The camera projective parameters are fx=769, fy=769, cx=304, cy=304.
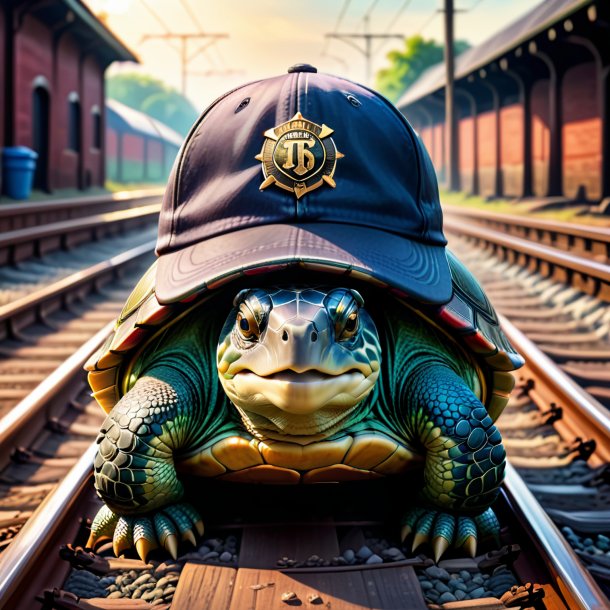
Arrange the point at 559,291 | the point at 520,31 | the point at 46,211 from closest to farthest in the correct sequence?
1. the point at 559,291
2. the point at 46,211
3. the point at 520,31

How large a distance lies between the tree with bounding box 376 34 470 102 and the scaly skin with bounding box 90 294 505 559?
59.1 meters

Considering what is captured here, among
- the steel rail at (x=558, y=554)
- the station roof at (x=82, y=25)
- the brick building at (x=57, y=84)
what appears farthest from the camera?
the station roof at (x=82, y=25)

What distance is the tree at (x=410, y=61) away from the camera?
5969 cm

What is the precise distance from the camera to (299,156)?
8.44ft

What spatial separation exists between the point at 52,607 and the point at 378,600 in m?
0.90

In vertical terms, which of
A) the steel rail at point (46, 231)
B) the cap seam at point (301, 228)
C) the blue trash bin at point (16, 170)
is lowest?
the cap seam at point (301, 228)

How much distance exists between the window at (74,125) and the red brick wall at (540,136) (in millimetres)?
13690

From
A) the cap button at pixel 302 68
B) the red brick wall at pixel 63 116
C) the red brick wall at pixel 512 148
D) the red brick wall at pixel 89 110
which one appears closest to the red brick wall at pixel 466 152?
the red brick wall at pixel 512 148

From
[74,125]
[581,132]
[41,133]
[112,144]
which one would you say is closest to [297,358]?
[581,132]

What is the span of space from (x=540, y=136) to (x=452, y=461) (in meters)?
20.7

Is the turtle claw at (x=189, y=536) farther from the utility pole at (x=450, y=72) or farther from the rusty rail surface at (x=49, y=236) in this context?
the utility pole at (x=450, y=72)

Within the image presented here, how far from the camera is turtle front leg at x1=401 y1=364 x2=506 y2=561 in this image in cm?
242

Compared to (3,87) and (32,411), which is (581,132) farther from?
(32,411)

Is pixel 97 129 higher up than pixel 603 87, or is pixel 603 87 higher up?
pixel 97 129
